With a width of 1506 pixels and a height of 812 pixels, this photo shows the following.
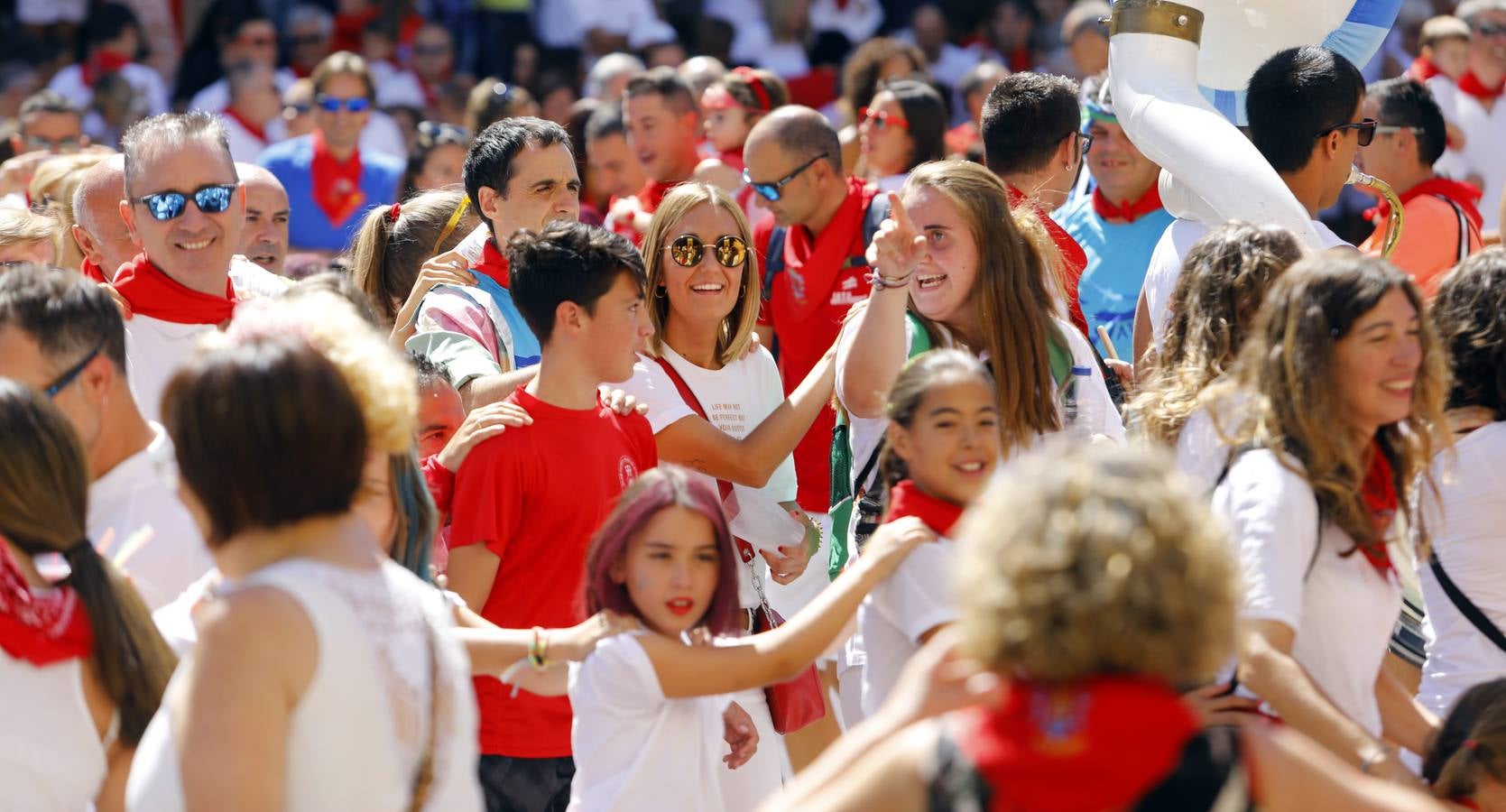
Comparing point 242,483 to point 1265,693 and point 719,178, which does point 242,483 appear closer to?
point 1265,693

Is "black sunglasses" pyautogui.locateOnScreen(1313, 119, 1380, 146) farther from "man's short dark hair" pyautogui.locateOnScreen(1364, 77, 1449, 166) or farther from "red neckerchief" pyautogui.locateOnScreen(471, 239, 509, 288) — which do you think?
"red neckerchief" pyautogui.locateOnScreen(471, 239, 509, 288)

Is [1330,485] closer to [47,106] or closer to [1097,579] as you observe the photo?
[1097,579]

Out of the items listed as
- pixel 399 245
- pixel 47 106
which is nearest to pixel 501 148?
pixel 399 245

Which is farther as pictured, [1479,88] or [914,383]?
[1479,88]

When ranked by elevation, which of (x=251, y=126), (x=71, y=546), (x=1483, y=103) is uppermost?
(x=1483, y=103)

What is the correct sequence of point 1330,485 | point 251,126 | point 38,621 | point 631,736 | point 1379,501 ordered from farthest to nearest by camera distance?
point 251,126 → point 631,736 → point 1379,501 → point 1330,485 → point 38,621

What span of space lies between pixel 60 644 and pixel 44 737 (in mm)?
137

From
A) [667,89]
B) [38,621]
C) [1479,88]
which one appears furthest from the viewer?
[1479,88]

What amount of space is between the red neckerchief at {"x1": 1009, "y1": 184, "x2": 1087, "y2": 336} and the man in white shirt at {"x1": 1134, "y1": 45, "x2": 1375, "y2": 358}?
0.20 meters

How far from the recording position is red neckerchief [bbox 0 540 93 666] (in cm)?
250

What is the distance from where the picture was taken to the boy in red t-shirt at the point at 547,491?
3.61 metres

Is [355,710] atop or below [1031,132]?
below

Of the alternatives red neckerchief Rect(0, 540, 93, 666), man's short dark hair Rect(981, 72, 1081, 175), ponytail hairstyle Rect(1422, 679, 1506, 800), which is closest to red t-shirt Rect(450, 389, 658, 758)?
red neckerchief Rect(0, 540, 93, 666)

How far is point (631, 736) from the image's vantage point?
300 cm
